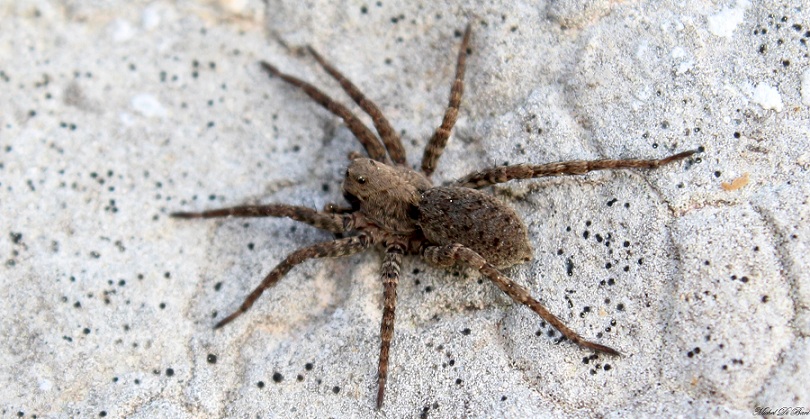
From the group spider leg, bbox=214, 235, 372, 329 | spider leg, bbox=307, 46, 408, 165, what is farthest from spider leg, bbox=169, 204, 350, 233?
spider leg, bbox=307, 46, 408, 165

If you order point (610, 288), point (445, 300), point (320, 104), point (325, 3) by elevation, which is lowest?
point (445, 300)

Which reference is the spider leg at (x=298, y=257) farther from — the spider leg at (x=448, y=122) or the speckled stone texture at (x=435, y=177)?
the spider leg at (x=448, y=122)

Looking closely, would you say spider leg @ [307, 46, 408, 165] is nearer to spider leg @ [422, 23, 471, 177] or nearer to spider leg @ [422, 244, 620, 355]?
spider leg @ [422, 23, 471, 177]

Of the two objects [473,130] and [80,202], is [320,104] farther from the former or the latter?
[80,202]

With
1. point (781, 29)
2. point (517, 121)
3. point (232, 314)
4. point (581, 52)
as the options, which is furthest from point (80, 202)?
point (781, 29)

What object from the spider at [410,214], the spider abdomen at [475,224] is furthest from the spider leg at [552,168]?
the spider abdomen at [475,224]

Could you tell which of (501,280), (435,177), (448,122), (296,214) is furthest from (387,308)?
(448,122)

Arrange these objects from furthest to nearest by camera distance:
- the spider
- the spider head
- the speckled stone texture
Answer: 1. the spider head
2. the spider
3. the speckled stone texture

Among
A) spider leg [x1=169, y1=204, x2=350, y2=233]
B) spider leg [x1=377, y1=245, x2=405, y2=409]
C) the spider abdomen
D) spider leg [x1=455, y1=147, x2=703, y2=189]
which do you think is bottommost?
spider leg [x1=377, y1=245, x2=405, y2=409]
